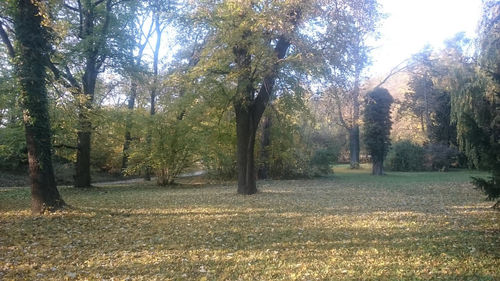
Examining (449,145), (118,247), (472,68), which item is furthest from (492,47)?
(449,145)

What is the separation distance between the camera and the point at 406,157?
A: 3384cm

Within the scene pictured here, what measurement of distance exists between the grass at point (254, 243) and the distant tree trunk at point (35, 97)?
2.49ft

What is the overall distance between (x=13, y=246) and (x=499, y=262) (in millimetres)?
7522

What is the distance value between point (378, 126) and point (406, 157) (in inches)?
268

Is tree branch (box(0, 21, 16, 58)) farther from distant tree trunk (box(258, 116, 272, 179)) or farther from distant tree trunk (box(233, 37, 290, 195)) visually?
distant tree trunk (box(258, 116, 272, 179))

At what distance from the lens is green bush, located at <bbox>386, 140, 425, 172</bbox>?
3356 centimetres

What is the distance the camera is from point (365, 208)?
35.4 feet

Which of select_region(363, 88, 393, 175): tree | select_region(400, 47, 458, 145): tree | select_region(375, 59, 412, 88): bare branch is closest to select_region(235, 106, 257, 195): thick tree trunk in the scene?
select_region(363, 88, 393, 175): tree

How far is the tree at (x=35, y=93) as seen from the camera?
30.2ft

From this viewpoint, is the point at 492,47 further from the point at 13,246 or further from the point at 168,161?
the point at 168,161

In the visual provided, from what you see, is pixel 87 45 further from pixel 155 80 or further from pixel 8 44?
pixel 155 80

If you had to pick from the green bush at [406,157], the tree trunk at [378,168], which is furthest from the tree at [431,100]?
the tree trunk at [378,168]

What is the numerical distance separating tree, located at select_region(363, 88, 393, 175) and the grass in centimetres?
1797

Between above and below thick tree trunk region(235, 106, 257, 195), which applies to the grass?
below
